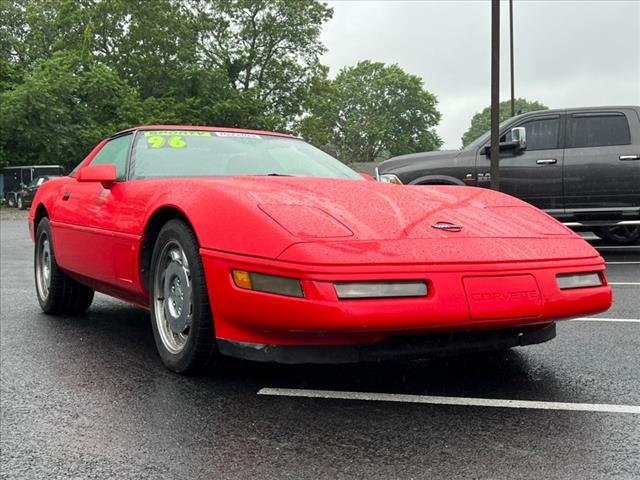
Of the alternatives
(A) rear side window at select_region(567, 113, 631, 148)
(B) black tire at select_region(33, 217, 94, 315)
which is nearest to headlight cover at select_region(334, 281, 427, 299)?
(B) black tire at select_region(33, 217, 94, 315)

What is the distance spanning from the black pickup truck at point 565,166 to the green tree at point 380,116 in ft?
190

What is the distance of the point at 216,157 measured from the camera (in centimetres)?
425

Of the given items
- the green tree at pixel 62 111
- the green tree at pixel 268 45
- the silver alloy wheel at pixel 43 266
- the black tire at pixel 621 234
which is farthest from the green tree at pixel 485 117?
the silver alloy wheel at pixel 43 266

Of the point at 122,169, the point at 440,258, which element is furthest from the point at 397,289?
the point at 122,169

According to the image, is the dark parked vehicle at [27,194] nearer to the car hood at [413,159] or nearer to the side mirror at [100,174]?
the car hood at [413,159]

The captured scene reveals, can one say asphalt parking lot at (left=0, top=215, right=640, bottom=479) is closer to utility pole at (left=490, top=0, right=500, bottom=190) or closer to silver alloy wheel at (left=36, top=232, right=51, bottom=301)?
silver alloy wheel at (left=36, top=232, right=51, bottom=301)

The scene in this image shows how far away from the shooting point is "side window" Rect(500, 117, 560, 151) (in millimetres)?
9273

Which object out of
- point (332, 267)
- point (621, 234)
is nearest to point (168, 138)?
point (332, 267)

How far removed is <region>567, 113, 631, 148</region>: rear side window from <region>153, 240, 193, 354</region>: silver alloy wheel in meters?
7.01

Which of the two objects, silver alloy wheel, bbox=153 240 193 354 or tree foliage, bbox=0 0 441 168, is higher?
tree foliage, bbox=0 0 441 168

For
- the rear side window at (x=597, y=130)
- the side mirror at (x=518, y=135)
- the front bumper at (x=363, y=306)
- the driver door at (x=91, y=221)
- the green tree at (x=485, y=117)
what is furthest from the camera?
the green tree at (x=485, y=117)

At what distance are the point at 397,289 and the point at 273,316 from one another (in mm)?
505

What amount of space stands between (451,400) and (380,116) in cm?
6586

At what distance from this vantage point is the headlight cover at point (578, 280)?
10.1 feet
